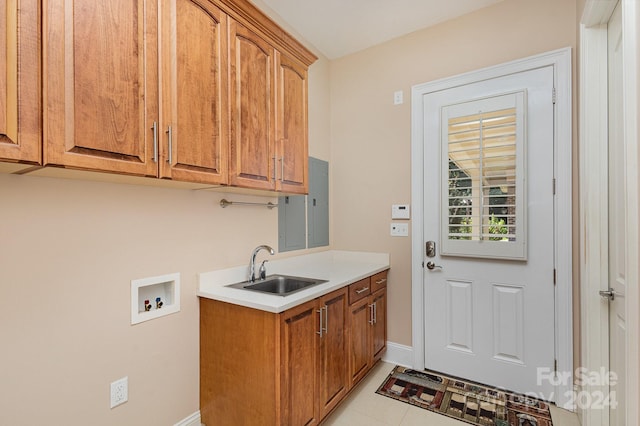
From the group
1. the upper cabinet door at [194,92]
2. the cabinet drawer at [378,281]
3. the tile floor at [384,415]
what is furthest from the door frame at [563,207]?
the upper cabinet door at [194,92]

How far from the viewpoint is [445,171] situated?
2.46m

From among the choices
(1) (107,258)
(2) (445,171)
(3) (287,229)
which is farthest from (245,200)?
(2) (445,171)

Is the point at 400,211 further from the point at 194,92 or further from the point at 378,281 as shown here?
the point at 194,92

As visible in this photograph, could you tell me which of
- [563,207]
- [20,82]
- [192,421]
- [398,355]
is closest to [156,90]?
[20,82]

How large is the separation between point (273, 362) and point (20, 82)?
1437 mm

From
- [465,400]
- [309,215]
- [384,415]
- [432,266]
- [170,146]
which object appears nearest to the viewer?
[170,146]

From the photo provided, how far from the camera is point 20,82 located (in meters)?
0.95

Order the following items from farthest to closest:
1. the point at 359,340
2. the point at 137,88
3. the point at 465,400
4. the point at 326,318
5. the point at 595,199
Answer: the point at 359,340 < the point at 465,400 < the point at 326,318 < the point at 595,199 < the point at 137,88

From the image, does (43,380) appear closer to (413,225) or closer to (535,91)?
(413,225)

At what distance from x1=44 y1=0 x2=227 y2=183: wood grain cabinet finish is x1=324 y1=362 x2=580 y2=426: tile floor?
1689 mm

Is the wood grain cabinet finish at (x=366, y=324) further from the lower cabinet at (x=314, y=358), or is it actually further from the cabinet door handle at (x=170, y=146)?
the cabinet door handle at (x=170, y=146)

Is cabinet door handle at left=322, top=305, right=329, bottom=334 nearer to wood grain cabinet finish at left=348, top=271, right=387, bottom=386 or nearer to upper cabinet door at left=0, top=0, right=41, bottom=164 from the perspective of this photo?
wood grain cabinet finish at left=348, top=271, right=387, bottom=386

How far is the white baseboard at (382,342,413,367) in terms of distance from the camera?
2619mm

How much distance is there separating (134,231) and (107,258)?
0.57 feet
